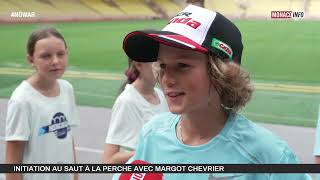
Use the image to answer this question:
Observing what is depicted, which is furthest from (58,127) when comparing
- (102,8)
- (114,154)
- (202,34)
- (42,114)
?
Answer: (202,34)

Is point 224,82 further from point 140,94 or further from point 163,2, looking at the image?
point 163,2

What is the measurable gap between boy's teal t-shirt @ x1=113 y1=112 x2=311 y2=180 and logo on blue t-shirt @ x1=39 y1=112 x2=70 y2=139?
58 centimetres

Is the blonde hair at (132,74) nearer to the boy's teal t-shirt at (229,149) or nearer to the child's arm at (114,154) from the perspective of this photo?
the child's arm at (114,154)

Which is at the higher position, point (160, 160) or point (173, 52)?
point (173, 52)

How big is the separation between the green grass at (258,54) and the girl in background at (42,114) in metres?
0.13

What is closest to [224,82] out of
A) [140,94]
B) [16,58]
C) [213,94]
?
[213,94]

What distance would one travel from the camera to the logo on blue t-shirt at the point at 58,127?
128 centimetres

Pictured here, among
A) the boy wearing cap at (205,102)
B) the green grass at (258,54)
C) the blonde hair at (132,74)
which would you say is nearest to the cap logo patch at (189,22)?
the boy wearing cap at (205,102)

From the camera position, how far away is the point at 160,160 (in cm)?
74

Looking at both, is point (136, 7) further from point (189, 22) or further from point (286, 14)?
point (189, 22)

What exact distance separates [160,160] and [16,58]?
1.15m

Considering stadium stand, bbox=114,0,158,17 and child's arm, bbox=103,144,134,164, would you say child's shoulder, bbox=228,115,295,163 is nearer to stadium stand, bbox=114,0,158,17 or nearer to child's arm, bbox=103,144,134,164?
child's arm, bbox=103,144,134,164

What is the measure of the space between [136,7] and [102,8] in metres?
0.11

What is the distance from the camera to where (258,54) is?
1473 mm
